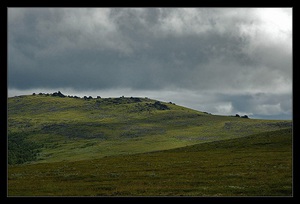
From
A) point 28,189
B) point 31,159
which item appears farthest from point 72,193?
point 31,159
